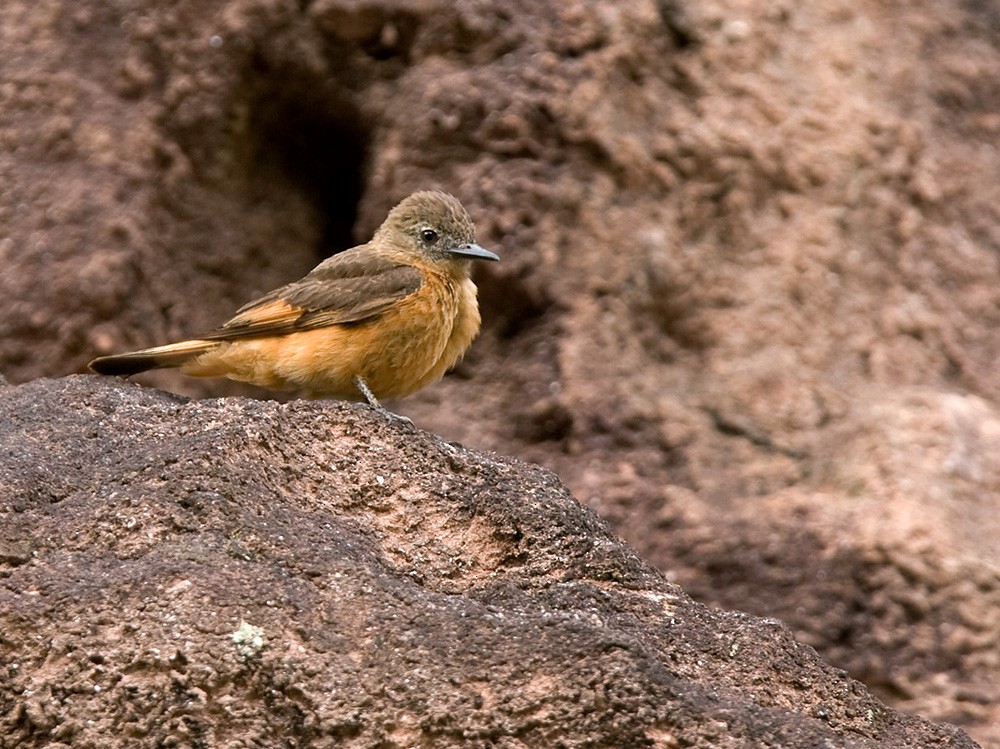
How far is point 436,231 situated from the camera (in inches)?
260

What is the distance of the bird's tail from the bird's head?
3.63 feet

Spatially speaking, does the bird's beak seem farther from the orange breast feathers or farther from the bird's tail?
the bird's tail

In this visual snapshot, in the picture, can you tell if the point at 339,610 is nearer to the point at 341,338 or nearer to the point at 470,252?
the point at 341,338

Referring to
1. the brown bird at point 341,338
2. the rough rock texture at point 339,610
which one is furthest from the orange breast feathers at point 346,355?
the rough rock texture at point 339,610

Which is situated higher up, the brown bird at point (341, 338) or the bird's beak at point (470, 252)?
the bird's beak at point (470, 252)

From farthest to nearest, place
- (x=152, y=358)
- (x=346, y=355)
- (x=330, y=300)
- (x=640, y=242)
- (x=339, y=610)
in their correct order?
1. (x=640, y=242)
2. (x=330, y=300)
3. (x=346, y=355)
4. (x=152, y=358)
5. (x=339, y=610)

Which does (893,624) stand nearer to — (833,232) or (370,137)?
(833,232)

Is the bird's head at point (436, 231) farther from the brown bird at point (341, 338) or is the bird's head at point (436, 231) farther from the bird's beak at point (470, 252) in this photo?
the brown bird at point (341, 338)

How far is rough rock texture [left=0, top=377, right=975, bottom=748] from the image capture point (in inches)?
142

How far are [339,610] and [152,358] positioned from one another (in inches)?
89.3

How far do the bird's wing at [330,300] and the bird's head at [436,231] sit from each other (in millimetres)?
337

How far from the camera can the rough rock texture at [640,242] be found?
23.0ft

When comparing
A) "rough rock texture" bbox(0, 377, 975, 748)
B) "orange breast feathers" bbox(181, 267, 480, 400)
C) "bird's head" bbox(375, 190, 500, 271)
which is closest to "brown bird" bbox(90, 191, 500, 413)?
"orange breast feathers" bbox(181, 267, 480, 400)

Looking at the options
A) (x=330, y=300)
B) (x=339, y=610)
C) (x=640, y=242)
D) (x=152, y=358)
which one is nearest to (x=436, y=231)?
(x=330, y=300)
